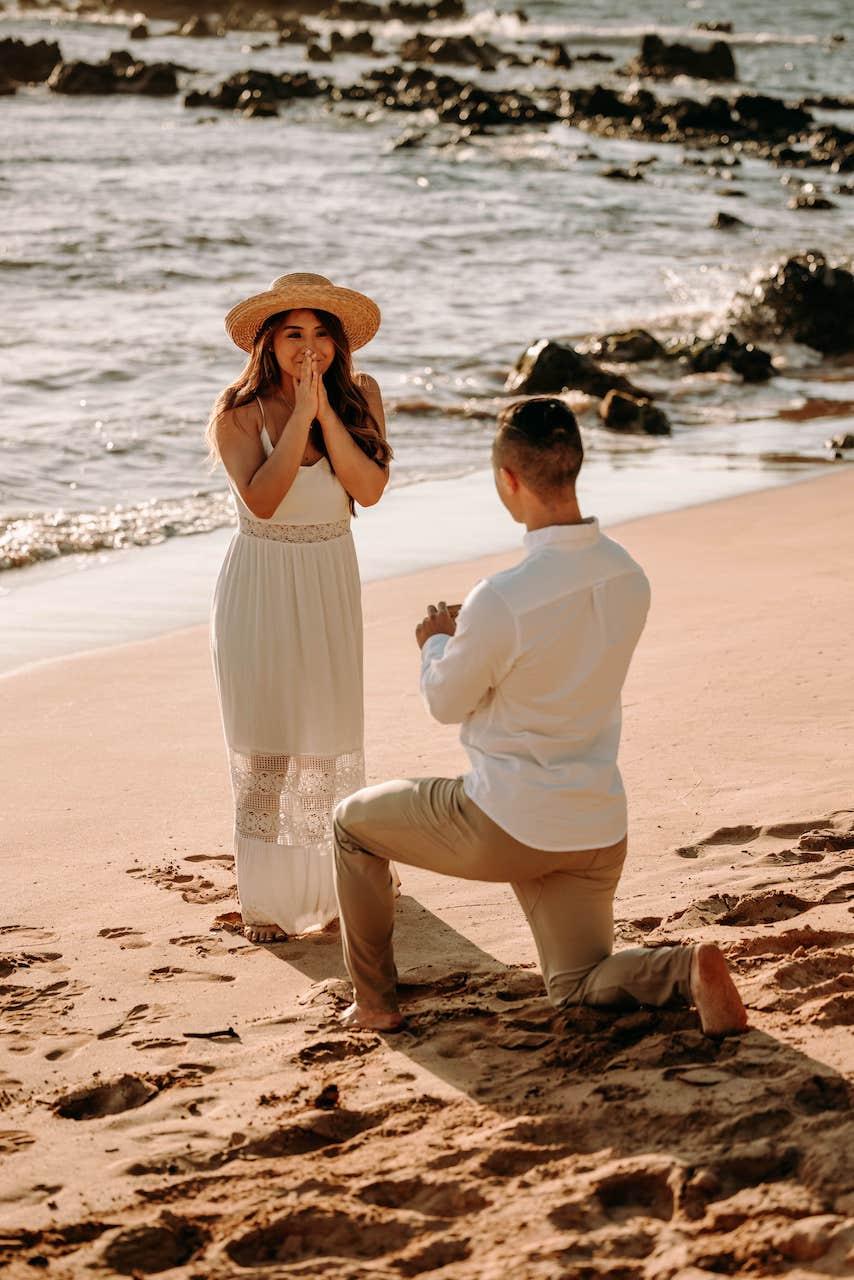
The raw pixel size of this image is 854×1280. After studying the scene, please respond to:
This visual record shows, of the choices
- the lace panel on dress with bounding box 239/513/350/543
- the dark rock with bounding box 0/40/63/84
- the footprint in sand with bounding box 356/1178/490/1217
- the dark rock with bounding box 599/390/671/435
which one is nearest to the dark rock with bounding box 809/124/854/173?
the dark rock with bounding box 0/40/63/84

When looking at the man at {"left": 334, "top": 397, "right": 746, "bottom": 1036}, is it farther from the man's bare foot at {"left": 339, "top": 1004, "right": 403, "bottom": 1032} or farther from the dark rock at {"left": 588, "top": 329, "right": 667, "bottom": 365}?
the dark rock at {"left": 588, "top": 329, "right": 667, "bottom": 365}

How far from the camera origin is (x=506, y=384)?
14.7 metres

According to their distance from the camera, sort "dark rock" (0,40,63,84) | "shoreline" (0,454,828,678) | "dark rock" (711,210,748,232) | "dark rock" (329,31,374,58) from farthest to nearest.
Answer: "dark rock" (329,31,374,58), "dark rock" (0,40,63,84), "dark rock" (711,210,748,232), "shoreline" (0,454,828,678)

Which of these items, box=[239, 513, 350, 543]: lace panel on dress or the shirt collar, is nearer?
the shirt collar

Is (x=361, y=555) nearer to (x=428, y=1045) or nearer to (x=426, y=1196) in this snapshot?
(x=428, y=1045)

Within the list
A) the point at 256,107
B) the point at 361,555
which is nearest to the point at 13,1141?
the point at 361,555

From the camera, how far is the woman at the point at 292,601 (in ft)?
15.5

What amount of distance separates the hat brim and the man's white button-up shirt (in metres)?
1.37

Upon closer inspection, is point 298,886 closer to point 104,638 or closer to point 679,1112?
point 679,1112

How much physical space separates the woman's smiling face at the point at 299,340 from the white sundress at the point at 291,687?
233 millimetres

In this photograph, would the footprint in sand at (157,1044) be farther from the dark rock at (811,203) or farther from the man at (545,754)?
the dark rock at (811,203)

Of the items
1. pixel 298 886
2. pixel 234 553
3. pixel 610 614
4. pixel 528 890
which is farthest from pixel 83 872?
pixel 610 614

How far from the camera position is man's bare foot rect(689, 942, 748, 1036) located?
12.1ft

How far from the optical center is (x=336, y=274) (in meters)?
19.9
